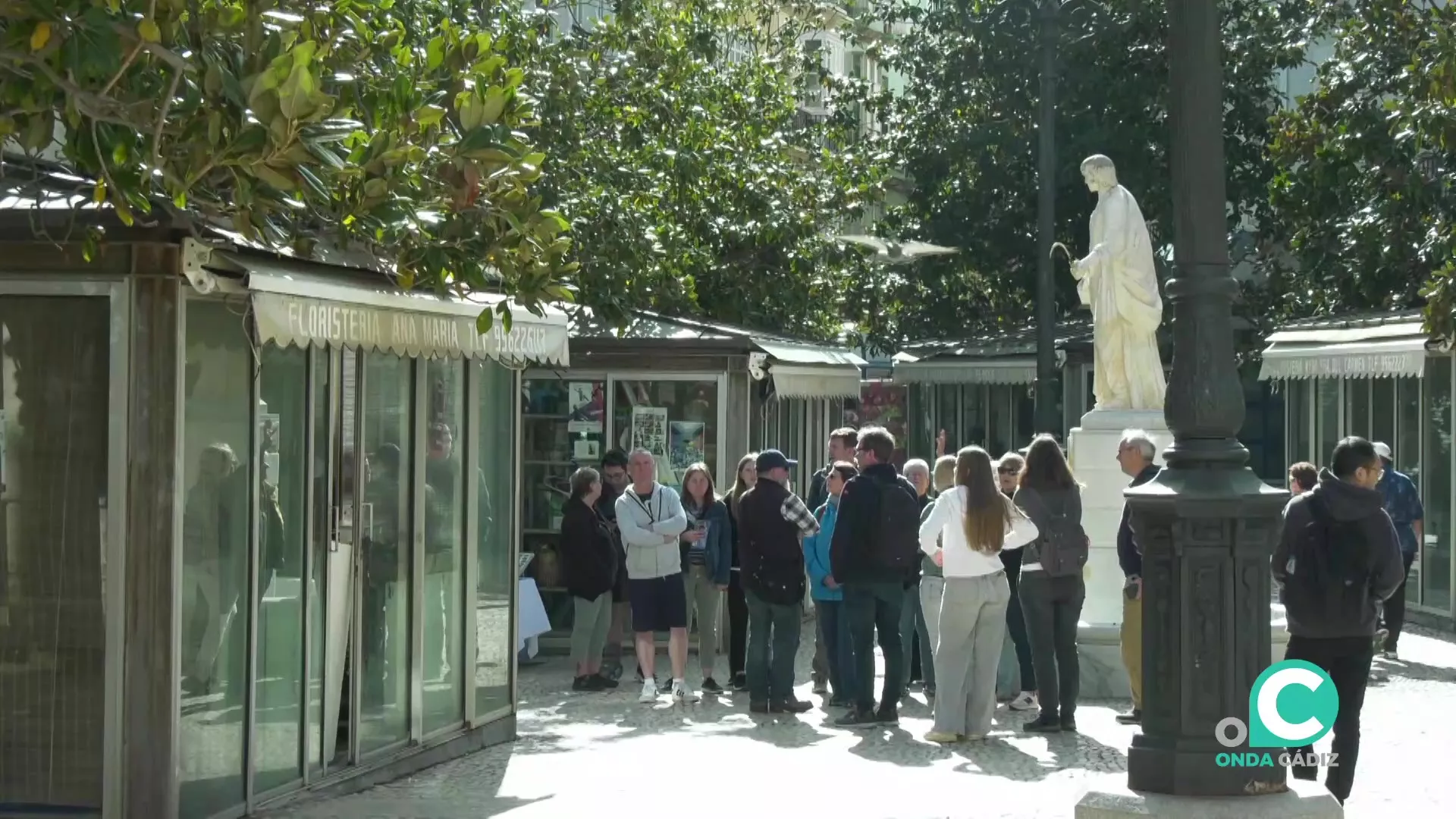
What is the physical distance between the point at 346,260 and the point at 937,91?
2724cm

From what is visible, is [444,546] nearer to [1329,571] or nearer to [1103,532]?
[1329,571]

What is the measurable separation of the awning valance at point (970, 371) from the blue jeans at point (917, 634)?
14.4 metres

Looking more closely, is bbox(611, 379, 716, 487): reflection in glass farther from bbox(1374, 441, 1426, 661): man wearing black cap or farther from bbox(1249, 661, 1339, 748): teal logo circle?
bbox(1249, 661, 1339, 748): teal logo circle

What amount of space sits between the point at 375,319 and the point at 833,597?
5.35 m

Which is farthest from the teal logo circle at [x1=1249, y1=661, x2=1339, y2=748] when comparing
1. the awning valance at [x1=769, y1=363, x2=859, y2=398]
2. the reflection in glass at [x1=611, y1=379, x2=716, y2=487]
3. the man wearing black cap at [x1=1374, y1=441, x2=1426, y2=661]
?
the awning valance at [x1=769, y1=363, x2=859, y2=398]

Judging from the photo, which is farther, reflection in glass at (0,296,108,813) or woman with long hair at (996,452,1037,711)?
woman with long hair at (996,452,1037,711)

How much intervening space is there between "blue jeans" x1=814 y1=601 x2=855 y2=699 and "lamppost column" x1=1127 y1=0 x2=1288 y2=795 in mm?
6489

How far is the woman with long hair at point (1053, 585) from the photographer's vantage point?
1305 cm

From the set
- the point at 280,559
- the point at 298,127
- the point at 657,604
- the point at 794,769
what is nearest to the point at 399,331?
the point at 280,559

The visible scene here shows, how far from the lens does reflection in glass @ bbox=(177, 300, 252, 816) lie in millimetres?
8961

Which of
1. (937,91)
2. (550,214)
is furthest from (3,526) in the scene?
(937,91)

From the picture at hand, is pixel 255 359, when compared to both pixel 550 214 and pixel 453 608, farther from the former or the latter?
pixel 453 608

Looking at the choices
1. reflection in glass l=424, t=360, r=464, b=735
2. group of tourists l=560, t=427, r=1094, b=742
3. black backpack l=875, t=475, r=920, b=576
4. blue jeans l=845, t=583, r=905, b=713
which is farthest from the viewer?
blue jeans l=845, t=583, r=905, b=713

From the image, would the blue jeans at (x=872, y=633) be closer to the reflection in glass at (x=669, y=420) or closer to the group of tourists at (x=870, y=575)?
the group of tourists at (x=870, y=575)
